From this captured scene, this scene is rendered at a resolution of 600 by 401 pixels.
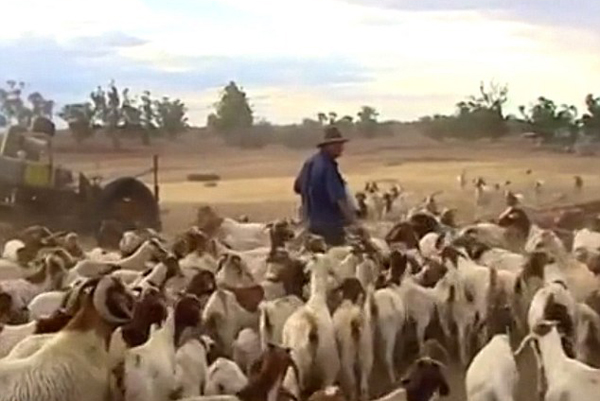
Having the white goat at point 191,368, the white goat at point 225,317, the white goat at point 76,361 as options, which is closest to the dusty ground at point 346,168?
the white goat at point 225,317

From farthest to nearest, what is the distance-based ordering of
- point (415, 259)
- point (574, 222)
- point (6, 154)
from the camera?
point (6, 154) < point (574, 222) < point (415, 259)

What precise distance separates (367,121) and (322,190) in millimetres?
9286

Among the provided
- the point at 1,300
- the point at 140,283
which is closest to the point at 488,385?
the point at 140,283

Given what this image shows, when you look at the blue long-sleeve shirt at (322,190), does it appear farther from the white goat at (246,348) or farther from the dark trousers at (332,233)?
the white goat at (246,348)

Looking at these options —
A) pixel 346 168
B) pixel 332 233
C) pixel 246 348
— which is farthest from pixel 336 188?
pixel 346 168

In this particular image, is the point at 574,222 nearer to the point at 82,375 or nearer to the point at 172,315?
the point at 172,315

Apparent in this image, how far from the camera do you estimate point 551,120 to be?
18781 millimetres

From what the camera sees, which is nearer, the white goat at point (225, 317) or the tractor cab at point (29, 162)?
the white goat at point (225, 317)

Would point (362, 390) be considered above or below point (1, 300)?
below

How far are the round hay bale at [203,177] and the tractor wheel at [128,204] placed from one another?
454 centimetres

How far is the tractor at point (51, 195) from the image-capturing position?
12617 mm

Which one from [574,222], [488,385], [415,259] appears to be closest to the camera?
[488,385]

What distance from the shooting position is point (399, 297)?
7555 mm

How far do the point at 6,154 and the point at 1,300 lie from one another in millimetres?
5993
